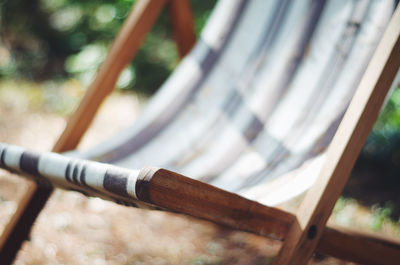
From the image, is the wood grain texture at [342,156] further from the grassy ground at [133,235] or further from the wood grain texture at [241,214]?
the grassy ground at [133,235]

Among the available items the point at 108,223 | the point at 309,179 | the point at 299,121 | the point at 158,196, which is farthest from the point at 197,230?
the point at 158,196

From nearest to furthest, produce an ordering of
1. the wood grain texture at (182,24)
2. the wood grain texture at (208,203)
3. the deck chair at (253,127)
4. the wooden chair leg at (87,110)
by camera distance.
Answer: the wood grain texture at (208,203)
the deck chair at (253,127)
the wooden chair leg at (87,110)
the wood grain texture at (182,24)

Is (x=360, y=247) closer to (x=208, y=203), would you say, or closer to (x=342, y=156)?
(x=342, y=156)

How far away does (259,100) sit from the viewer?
5.03ft

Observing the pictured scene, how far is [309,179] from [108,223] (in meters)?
0.97

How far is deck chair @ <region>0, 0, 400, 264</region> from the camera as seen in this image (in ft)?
3.16

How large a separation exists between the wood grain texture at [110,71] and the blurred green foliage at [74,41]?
1.65 metres

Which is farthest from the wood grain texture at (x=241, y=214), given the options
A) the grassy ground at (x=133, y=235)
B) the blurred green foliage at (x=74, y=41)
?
the blurred green foliage at (x=74, y=41)

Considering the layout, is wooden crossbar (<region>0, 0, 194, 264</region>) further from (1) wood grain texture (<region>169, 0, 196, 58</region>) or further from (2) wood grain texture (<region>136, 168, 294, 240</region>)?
(2) wood grain texture (<region>136, 168, 294, 240</region>)

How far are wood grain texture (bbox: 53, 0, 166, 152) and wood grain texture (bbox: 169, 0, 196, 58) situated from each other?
0.76 ft

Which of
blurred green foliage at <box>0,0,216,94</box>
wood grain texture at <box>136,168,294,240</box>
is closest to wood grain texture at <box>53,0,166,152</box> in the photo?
wood grain texture at <box>136,168,294,240</box>

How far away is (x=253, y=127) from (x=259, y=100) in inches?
4.4

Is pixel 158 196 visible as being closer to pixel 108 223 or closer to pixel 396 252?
pixel 396 252

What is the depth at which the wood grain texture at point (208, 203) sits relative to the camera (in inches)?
31.8
